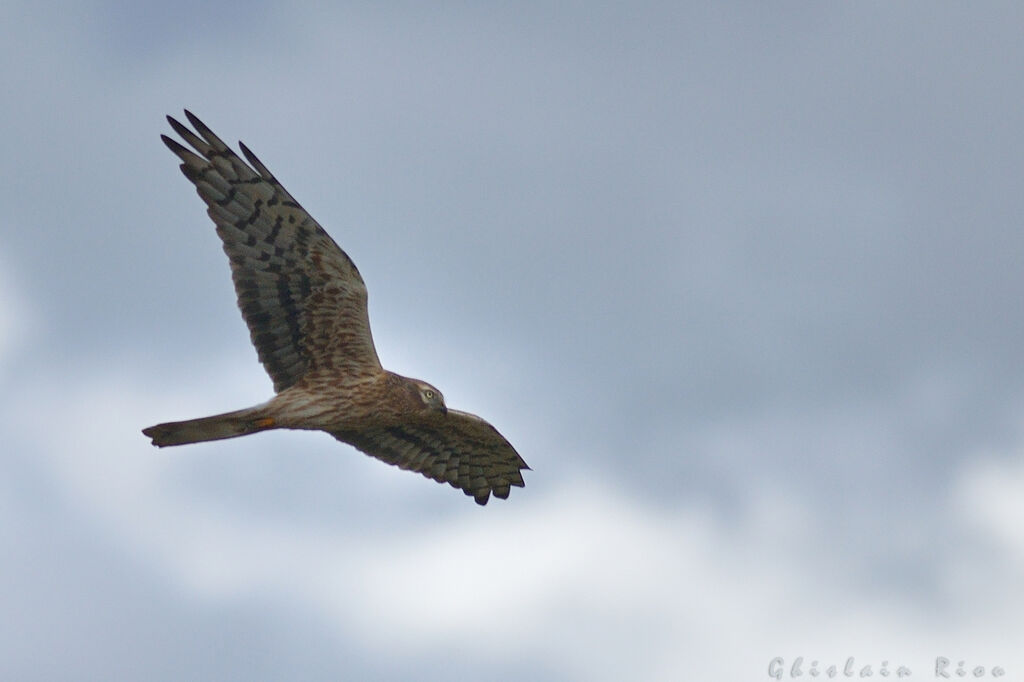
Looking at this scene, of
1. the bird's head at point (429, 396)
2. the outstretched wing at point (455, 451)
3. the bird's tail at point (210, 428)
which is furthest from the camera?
the outstretched wing at point (455, 451)

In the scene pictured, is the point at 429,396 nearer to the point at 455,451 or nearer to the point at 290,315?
the point at 290,315

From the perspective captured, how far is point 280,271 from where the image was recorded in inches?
529

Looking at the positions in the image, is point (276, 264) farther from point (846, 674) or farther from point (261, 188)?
point (846, 674)

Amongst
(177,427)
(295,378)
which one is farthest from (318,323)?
(177,427)

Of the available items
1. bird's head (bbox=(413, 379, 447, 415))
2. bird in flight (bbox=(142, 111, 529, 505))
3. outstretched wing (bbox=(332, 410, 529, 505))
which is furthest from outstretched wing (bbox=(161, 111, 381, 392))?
outstretched wing (bbox=(332, 410, 529, 505))

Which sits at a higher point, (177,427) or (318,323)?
(318,323)

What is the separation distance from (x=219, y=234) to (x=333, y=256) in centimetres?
101

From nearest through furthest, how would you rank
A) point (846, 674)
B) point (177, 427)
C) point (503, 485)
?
point (177, 427), point (846, 674), point (503, 485)

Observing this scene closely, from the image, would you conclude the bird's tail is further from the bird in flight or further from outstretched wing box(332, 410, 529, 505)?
outstretched wing box(332, 410, 529, 505)

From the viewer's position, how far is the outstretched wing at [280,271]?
13227mm

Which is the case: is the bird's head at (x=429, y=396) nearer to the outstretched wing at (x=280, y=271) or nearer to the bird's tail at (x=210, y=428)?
the outstretched wing at (x=280, y=271)

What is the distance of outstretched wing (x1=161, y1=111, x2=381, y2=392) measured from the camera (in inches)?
521

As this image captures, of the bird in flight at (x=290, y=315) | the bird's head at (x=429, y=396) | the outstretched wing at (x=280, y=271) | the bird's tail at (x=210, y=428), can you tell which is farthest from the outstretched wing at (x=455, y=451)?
the bird's tail at (x=210, y=428)

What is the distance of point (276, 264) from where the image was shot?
13414 millimetres
